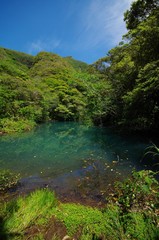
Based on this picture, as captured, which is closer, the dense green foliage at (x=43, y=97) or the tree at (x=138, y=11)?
the tree at (x=138, y=11)

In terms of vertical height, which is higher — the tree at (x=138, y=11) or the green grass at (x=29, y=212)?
the tree at (x=138, y=11)

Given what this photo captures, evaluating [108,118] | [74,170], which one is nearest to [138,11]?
[108,118]

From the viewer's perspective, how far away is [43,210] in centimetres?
344

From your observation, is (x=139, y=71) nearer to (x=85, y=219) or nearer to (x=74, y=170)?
(x=74, y=170)

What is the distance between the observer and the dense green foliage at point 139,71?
10320 millimetres

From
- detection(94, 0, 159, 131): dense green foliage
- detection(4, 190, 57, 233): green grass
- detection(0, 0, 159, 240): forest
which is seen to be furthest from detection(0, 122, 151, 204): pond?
detection(94, 0, 159, 131): dense green foliage

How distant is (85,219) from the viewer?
3230 mm

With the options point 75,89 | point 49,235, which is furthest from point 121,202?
point 75,89

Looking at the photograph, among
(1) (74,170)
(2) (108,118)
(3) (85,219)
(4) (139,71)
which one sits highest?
(4) (139,71)

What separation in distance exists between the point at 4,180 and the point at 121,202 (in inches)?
153

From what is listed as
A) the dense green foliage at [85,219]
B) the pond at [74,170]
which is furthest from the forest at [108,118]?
the pond at [74,170]

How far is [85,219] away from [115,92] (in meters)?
16.6

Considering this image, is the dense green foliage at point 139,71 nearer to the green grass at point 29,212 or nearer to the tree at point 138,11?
the tree at point 138,11

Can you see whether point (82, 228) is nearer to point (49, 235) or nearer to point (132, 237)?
point (49, 235)
